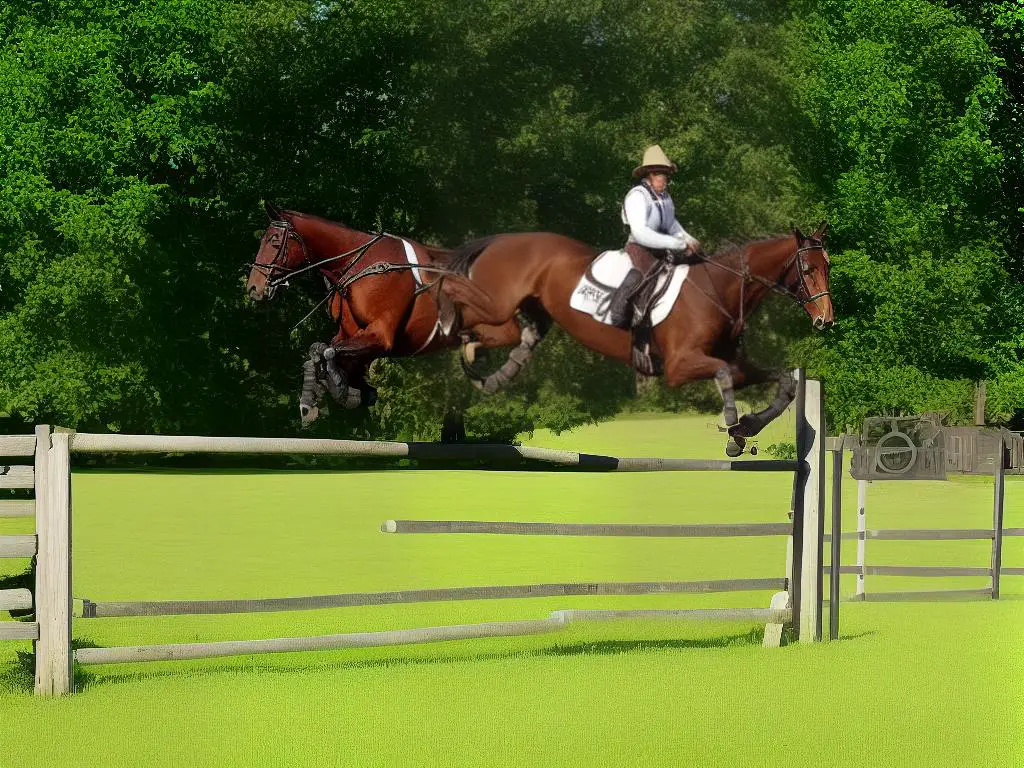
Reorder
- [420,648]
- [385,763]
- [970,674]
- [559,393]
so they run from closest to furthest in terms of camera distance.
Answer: [385,763]
[970,674]
[420,648]
[559,393]

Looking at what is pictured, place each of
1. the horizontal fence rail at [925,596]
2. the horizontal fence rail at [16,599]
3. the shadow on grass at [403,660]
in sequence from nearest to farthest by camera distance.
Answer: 1. the horizontal fence rail at [16,599]
2. the shadow on grass at [403,660]
3. the horizontal fence rail at [925,596]

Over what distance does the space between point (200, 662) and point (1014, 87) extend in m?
31.2

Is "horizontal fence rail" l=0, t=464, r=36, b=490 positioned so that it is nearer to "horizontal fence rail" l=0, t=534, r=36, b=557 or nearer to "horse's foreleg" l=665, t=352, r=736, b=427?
"horizontal fence rail" l=0, t=534, r=36, b=557

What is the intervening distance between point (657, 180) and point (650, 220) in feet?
0.75

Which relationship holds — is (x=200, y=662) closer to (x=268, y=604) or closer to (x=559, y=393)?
(x=268, y=604)

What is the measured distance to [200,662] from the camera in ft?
35.3

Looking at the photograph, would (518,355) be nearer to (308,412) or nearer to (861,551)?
(308,412)

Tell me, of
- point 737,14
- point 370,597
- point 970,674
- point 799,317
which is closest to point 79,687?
point 370,597

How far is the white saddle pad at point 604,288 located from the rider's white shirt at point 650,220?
0.19m

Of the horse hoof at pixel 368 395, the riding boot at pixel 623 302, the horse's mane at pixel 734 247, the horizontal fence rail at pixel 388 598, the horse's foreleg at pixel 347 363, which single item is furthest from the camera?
the horizontal fence rail at pixel 388 598

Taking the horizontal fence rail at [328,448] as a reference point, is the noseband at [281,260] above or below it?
above

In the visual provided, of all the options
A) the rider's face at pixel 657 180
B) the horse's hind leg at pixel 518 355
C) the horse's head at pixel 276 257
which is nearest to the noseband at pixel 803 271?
the rider's face at pixel 657 180

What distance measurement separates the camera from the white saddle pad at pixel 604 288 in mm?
8445

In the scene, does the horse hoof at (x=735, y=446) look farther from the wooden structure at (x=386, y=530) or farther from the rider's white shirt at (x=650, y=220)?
the wooden structure at (x=386, y=530)
